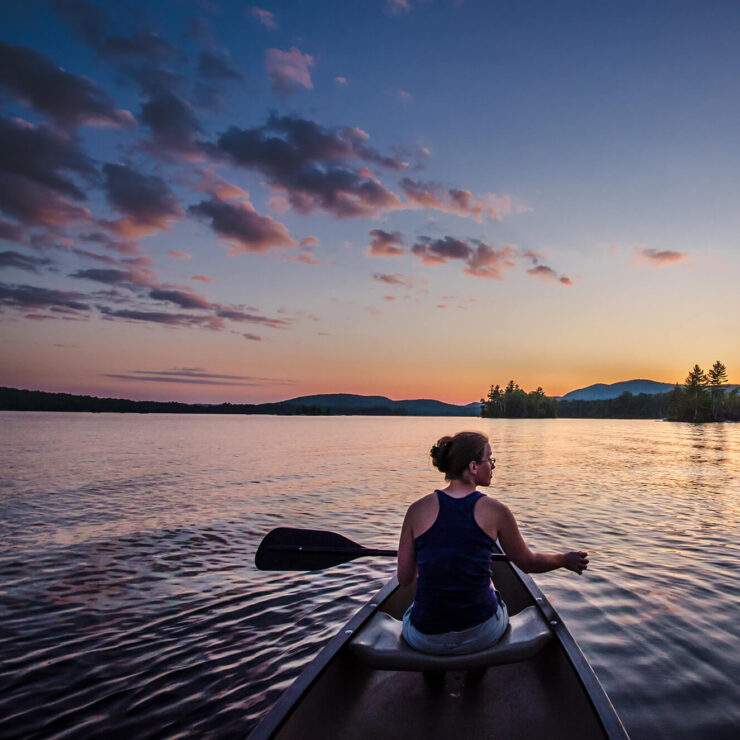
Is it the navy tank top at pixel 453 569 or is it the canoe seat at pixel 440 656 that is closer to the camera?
the navy tank top at pixel 453 569

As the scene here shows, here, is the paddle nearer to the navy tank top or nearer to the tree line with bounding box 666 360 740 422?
the navy tank top

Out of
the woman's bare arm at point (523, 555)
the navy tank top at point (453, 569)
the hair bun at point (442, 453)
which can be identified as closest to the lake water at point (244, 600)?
the woman's bare arm at point (523, 555)

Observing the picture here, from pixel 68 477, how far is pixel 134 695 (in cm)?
2295

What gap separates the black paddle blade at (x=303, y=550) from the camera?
6.92 meters

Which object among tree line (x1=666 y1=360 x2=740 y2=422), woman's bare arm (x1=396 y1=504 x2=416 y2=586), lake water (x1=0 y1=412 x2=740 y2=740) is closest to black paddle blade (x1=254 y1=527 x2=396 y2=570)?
lake water (x1=0 y1=412 x2=740 y2=740)

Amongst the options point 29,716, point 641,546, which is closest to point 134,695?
point 29,716

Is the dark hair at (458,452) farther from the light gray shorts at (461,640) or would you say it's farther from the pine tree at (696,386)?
the pine tree at (696,386)

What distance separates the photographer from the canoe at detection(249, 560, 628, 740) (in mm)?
3539

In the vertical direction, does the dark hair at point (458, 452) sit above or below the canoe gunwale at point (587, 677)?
above

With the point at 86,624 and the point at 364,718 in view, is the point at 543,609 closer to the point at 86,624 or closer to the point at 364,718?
the point at 364,718

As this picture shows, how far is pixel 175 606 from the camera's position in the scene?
7887 mm

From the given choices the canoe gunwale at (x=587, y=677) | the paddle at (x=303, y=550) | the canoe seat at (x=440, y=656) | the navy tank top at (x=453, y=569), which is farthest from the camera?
the paddle at (x=303, y=550)

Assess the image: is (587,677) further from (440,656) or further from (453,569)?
(453,569)

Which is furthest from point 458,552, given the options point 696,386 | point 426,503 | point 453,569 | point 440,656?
point 696,386
